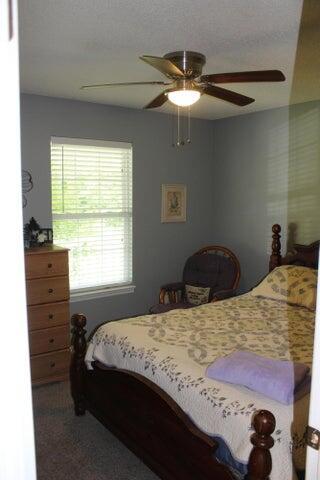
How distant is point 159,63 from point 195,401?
1716 mm

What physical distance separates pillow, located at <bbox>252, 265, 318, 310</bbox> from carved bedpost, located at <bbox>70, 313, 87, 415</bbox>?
1.75m

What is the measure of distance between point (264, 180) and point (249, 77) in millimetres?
2413

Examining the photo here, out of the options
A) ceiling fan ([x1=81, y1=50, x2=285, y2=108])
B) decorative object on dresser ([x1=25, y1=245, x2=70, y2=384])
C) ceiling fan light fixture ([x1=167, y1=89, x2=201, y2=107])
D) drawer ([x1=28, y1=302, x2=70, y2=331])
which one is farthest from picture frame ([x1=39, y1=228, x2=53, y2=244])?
ceiling fan light fixture ([x1=167, y1=89, x2=201, y2=107])

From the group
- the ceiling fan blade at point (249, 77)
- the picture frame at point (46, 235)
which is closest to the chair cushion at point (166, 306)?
the picture frame at point (46, 235)

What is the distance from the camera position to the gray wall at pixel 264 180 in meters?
4.09

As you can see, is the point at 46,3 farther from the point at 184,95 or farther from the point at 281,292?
the point at 281,292

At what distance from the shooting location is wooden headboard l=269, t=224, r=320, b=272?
159 inches

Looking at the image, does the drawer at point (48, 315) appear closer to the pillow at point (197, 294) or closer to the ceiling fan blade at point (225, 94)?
the pillow at point (197, 294)

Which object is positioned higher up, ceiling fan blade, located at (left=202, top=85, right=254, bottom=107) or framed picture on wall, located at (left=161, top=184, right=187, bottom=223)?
ceiling fan blade, located at (left=202, top=85, right=254, bottom=107)

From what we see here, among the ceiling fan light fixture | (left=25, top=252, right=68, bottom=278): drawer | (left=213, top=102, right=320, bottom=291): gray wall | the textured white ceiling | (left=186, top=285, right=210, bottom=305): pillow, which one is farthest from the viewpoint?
(left=186, top=285, right=210, bottom=305): pillow

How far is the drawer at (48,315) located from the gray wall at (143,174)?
557 millimetres

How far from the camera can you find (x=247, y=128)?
15.5 feet

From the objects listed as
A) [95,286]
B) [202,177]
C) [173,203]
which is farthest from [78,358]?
[202,177]

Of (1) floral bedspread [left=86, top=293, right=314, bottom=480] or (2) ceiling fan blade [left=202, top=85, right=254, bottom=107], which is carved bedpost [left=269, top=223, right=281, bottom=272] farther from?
(2) ceiling fan blade [left=202, top=85, right=254, bottom=107]
